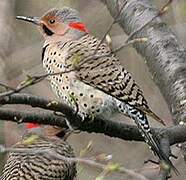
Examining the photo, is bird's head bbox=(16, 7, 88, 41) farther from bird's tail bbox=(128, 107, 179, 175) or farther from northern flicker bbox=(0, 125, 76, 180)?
bird's tail bbox=(128, 107, 179, 175)

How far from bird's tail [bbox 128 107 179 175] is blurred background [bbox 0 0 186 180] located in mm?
661

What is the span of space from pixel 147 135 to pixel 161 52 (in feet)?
3.68

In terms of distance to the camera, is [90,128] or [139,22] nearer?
[90,128]

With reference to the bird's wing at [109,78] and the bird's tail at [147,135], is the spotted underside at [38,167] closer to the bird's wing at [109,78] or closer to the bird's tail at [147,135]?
the bird's wing at [109,78]

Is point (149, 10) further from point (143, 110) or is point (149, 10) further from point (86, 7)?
point (143, 110)

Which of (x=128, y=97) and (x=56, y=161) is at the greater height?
(x=128, y=97)

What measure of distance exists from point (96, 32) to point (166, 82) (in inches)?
64.7

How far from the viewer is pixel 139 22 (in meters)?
5.19

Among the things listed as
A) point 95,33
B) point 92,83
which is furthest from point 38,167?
point 95,33

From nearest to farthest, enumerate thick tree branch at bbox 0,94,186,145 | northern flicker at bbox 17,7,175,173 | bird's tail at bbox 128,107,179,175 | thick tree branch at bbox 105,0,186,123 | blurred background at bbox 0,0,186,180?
thick tree branch at bbox 0,94,186,145
bird's tail at bbox 128,107,179,175
northern flicker at bbox 17,7,175,173
thick tree branch at bbox 105,0,186,123
blurred background at bbox 0,0,186,180

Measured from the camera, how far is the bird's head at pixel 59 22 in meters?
5.00

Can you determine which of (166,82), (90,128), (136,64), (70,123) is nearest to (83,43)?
(166,82)

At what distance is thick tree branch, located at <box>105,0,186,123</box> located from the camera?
4688 millimetres

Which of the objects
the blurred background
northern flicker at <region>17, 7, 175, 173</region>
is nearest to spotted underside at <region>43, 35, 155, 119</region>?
northern flicker at <region>17, 7, 175, 173</region>
